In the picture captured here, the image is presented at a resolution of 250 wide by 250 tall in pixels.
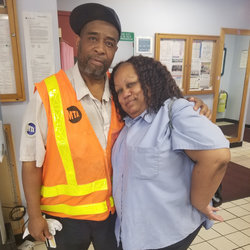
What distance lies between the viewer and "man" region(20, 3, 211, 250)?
101cm

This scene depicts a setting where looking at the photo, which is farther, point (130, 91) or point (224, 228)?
point (224, 228)

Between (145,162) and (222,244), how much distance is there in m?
1.76

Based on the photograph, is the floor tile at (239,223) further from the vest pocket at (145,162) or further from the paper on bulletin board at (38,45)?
the paper on bulletin board at (38,45)

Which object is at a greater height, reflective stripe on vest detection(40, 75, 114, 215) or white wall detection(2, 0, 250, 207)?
white wall detection(2, 0, 250, 207)

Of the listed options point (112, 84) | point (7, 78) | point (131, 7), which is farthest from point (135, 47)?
point (112, 84)

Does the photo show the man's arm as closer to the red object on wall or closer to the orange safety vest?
the orange safety vest

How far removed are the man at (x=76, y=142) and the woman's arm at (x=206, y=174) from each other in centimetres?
43

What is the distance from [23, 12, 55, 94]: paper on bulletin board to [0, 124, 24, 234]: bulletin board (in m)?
0.54

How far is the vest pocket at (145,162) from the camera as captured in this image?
92 cm

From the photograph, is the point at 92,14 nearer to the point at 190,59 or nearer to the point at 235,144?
the point at 190,59

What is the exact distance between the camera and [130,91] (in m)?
1.05

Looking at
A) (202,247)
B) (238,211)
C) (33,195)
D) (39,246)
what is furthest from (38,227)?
(238,211)

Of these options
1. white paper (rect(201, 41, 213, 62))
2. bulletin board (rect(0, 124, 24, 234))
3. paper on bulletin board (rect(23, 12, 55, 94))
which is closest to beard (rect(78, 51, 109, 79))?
paper on bulletin board (rect(23, 12, 55, 94))

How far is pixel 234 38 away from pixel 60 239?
21.9 feet
